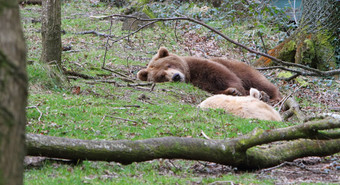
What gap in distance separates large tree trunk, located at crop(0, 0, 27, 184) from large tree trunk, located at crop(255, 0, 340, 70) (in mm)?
13751

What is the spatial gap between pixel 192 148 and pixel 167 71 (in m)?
7.68

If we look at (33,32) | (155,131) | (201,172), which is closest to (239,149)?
(201,172)

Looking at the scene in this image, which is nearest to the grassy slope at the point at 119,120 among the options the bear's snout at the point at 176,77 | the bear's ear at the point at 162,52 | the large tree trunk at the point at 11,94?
the bear's snout at the point at 176,77

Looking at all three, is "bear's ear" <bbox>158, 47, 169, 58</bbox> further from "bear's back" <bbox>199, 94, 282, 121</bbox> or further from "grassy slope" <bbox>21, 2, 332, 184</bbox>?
"bear's back" <bbox>199, 94, 282, 121</bbox>

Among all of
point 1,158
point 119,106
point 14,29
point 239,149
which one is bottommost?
point 119,106

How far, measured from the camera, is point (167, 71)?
12625mm

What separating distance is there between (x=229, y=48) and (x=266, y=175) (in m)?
13.6

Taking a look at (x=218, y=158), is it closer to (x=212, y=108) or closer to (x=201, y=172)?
(x=201, y=172)

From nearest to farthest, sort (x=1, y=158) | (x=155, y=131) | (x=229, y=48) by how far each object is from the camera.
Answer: (x=1, y=158), (x=155, y=131), (x=229, y=48)

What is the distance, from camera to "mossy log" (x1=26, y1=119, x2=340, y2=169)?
483 cm

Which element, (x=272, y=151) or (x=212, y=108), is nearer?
(x=272, y=151)

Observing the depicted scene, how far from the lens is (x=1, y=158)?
1846 millimetres

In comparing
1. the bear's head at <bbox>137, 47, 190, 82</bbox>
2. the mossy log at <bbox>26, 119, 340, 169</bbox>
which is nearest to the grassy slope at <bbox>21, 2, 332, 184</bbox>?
the mossy log at <bbox>26, 119, 340, 169</bbox>

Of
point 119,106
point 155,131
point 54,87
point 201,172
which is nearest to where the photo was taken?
point 201,172
